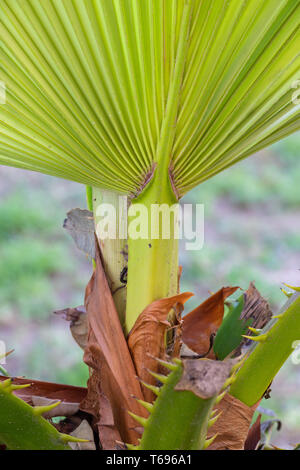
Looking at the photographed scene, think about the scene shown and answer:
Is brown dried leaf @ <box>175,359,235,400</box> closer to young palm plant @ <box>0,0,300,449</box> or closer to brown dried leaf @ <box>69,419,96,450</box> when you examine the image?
young palm plant @ <box>0,0,300,449</box>

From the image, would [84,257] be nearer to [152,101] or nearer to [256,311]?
[256,311]

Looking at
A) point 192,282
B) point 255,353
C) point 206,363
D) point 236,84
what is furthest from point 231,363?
point 192,282

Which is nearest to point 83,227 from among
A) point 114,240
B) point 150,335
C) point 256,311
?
point 114,240

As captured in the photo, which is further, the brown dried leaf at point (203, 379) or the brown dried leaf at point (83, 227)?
the brown dried leaf at point (83, 227)

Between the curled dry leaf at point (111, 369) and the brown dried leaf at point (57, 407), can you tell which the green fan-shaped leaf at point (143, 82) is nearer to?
the curled dry leaf at point (111, 369)

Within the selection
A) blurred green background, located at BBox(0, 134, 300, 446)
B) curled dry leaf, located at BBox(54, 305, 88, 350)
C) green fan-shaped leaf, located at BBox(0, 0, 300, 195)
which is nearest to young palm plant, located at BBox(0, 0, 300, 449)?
green fan-shaped leaf, located at BBox(0, 0, 300, 195)

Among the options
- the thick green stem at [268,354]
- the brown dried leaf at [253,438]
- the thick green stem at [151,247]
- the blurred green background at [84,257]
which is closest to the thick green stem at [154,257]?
the thick green stem at [151,247]

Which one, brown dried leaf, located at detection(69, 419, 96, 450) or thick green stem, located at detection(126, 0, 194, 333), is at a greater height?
thick green stem, located at detection(126, 0, 194, 333)
